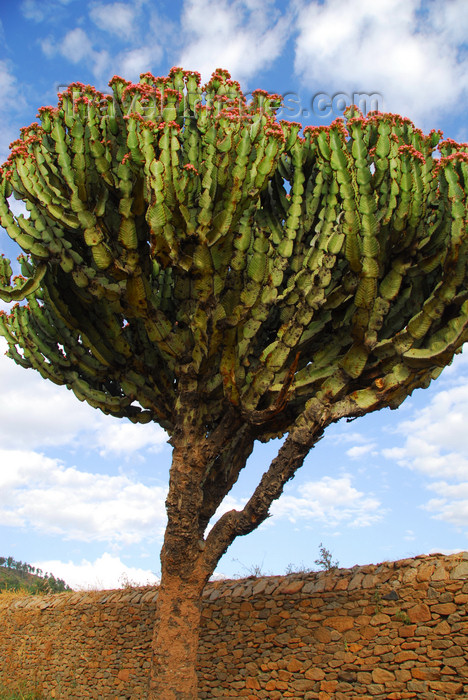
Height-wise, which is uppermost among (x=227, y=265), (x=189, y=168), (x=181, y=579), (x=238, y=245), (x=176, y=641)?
(x=189, y=168)

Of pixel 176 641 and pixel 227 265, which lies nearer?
pixel 227 265

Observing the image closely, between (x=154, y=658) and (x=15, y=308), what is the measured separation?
490 cm

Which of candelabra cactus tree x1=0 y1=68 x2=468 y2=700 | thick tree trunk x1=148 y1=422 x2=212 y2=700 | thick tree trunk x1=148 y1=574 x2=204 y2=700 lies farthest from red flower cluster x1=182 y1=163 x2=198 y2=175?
thick tree trunk x1=148 y1=574 x2=204 y2=700

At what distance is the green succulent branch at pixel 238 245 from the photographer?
628 cm

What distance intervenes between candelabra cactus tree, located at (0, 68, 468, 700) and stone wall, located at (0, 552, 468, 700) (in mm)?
2057

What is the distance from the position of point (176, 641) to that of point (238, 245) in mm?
4543

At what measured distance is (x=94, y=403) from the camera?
7809 millimetres

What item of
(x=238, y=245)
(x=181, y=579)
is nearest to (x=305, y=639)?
(x=181, y=579)

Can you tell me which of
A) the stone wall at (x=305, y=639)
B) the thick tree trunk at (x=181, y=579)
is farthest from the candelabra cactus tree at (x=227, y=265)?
the stone wall at (x=305, y=639)

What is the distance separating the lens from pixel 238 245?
6613mm

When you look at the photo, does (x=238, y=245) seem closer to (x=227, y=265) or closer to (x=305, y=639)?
(x=227, y=265)

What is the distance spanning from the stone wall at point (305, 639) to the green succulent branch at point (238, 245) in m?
2.57

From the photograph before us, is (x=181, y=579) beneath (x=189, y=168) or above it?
beneath

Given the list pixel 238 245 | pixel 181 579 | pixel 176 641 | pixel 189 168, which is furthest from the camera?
pixel 181 579
